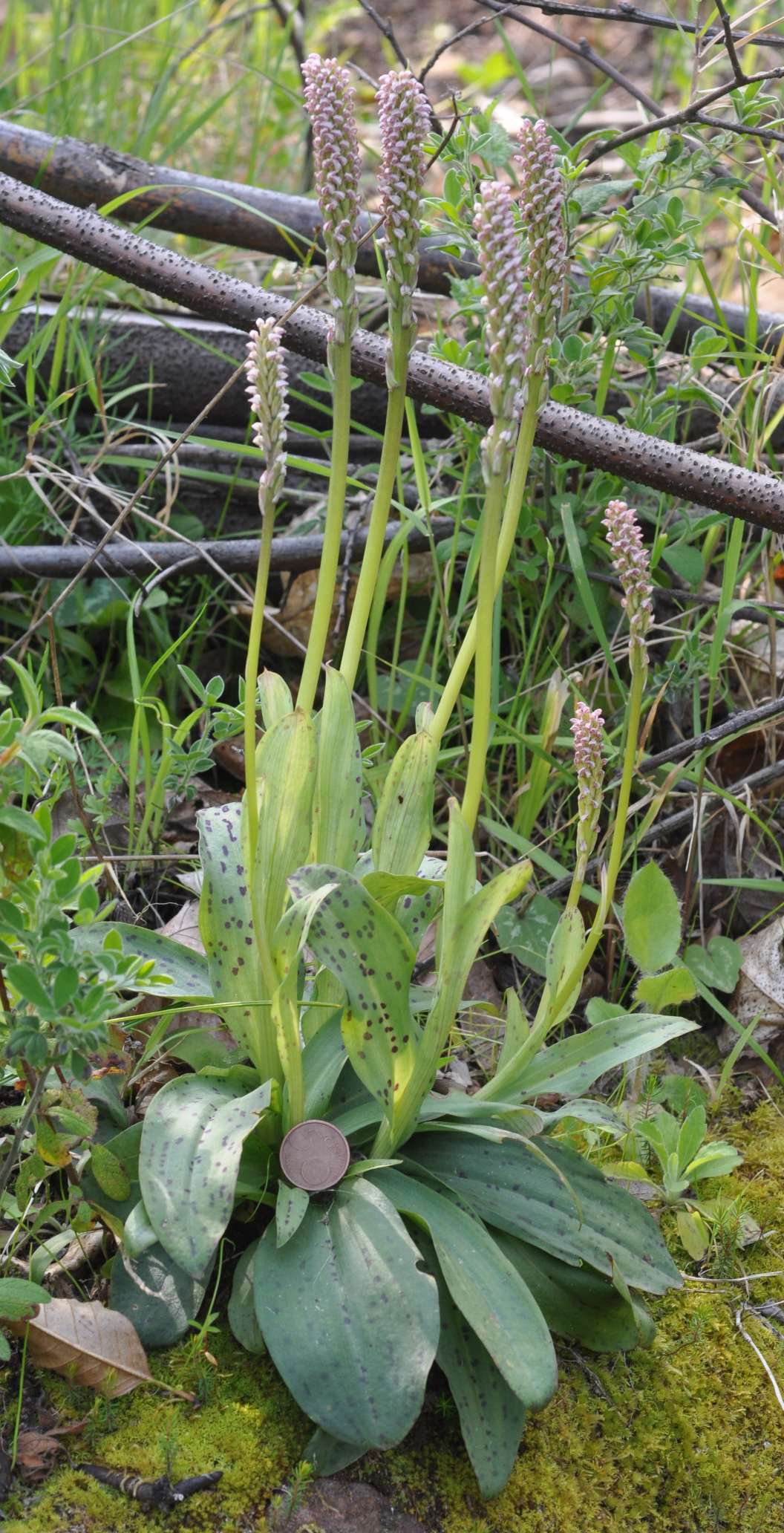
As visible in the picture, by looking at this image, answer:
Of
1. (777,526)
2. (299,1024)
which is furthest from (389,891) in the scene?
(777,526)

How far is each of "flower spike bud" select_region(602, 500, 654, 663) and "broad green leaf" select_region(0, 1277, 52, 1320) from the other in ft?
3.68

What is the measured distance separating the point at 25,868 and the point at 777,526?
1.48 metres

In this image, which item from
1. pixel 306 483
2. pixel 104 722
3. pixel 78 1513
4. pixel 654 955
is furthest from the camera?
pixel 306 483

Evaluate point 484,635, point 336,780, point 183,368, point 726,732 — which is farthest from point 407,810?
point 183,368

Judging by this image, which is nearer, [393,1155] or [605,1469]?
[605,1469]

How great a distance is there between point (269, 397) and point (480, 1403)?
1.29 metres

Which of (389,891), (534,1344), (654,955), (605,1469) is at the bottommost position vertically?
(605,1469)

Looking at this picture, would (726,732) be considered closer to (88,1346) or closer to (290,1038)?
(290,1038)

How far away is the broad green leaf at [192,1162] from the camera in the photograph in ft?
4.89

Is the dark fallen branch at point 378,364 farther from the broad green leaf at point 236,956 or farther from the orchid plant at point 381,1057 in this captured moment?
the broad green leaf at point 236,956

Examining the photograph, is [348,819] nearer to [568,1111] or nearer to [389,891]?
[389,891]

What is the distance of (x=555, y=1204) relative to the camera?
1.76 metres

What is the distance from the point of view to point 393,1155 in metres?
1.78

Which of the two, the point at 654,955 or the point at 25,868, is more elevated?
the point at 25,868
